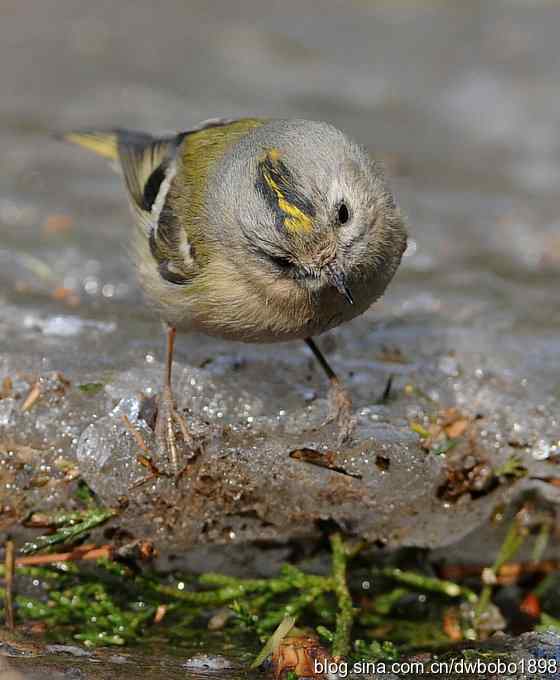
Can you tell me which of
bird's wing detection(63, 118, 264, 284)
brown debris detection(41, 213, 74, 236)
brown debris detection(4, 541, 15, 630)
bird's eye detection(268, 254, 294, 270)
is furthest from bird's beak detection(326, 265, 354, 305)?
brown debris detection(41, 213, 74, 236)

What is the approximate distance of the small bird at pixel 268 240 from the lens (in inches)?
120

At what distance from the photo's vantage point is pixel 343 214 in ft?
10.1

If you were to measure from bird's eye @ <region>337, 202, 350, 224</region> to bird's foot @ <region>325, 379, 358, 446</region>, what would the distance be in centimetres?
74

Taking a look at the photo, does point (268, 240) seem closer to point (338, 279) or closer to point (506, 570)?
point (338, 279)

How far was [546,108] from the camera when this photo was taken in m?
6.75

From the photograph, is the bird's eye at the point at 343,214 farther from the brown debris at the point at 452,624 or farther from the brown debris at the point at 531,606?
the brown debris at the point at 531,606

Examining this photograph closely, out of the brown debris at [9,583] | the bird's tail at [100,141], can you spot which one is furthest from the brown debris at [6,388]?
the bird's tail at [100,141]

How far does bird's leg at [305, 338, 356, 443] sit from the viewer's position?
3.39 m

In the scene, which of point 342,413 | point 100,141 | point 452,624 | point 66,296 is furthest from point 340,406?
point 100,141

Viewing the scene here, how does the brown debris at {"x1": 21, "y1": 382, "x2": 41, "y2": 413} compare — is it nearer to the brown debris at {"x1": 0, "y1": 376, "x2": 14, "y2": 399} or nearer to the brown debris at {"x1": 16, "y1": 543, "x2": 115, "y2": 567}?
the brown debris at {"x1": 0, "y1": 376, "x2": 14, "y2": 399}

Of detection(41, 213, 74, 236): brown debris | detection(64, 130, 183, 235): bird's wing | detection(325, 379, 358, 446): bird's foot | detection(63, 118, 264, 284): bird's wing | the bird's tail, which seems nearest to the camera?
detection(325, 379, 358, 446): bird's foot

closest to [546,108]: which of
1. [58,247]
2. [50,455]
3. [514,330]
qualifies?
[514,330]

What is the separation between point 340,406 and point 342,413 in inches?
1.9

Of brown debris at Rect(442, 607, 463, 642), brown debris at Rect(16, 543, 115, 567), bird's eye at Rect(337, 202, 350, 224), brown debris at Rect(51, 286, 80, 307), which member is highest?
bird's eye at Rect(337, 202, 350, 224)
